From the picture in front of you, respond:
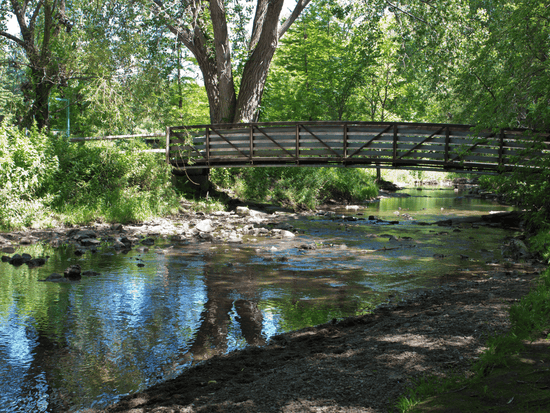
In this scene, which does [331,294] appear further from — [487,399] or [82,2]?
[82,2]

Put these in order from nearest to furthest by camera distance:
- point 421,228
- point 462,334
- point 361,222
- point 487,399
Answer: point 487,399
point 462,334
point 421,228
point 361,222

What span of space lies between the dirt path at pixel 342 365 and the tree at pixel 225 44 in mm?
13915

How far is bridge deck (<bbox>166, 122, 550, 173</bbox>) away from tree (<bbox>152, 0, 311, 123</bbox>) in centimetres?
116

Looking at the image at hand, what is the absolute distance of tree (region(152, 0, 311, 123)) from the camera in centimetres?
1702

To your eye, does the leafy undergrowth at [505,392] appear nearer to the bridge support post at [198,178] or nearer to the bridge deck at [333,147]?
the bridge deck at [333,147]

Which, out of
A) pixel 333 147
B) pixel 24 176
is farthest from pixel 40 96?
pixel 333 147

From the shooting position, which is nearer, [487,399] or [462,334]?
[487,399]

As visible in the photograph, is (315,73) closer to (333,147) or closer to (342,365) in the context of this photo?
(333,147)

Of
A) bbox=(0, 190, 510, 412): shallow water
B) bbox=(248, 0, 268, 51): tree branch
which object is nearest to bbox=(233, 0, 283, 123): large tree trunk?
bbox=(248, 0, 268, 51): tree branch

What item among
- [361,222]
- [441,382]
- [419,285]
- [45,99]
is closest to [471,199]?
[361,222]

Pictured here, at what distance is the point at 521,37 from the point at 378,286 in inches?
239

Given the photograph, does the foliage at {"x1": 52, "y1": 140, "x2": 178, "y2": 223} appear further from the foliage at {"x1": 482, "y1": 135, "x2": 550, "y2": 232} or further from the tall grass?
the foliage at {"x1": 482, "y1": 135, "x2": 550, "y2": 232}

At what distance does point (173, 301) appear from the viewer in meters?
7.03

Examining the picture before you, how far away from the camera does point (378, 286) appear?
8.01 meters
